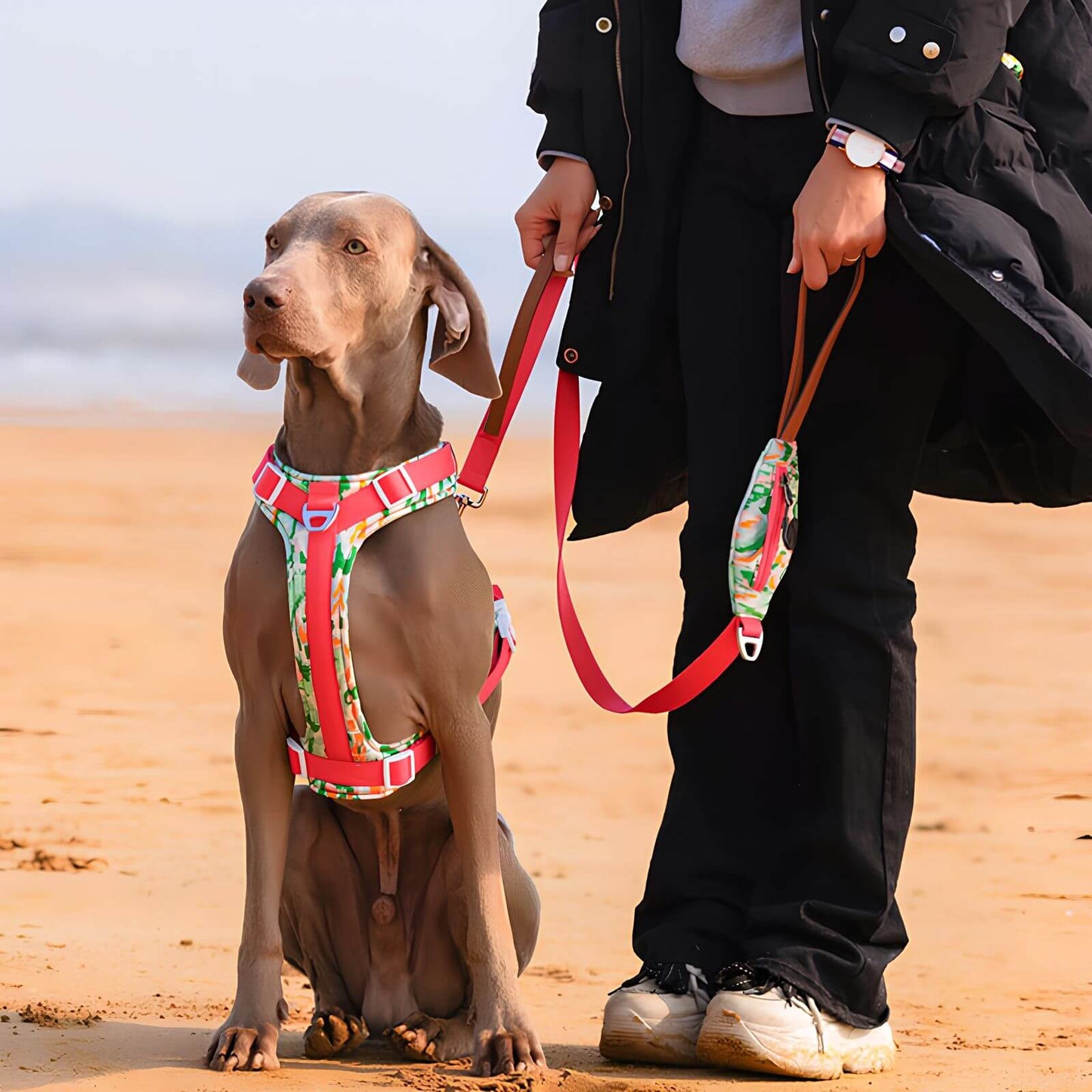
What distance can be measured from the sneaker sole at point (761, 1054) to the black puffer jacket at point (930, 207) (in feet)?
3.36

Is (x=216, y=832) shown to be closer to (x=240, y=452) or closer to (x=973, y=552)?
(x=973, y=552)

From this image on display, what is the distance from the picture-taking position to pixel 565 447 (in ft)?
10.8

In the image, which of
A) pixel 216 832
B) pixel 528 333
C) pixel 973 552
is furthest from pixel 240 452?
pixel 528 333

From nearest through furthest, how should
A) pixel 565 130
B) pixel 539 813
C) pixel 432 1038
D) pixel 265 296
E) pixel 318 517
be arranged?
pixel 265 296 < pixel 318 517 < pixel 432 1038 < pixel 565 130 < pixel 539 813

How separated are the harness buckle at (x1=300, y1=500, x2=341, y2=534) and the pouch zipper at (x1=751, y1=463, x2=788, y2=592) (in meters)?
0.74

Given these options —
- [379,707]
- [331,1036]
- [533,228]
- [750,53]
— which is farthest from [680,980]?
[750,53]

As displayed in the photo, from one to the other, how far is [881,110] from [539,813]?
3804 millimetres

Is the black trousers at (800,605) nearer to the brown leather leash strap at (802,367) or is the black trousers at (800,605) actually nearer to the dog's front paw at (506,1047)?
the brown leather leash strap at (802,367)

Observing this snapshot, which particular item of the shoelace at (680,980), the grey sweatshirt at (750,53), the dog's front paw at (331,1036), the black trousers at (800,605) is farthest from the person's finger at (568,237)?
the dog's front paw at (331,1036)

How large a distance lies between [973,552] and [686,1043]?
11.7 m

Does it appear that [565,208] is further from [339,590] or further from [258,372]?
[339,590]

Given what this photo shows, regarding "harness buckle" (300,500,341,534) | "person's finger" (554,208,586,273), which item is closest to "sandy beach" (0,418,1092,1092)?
"harness buckle" (300,500,341,534)

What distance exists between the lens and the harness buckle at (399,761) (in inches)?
113

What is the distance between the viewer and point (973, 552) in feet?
46.7
